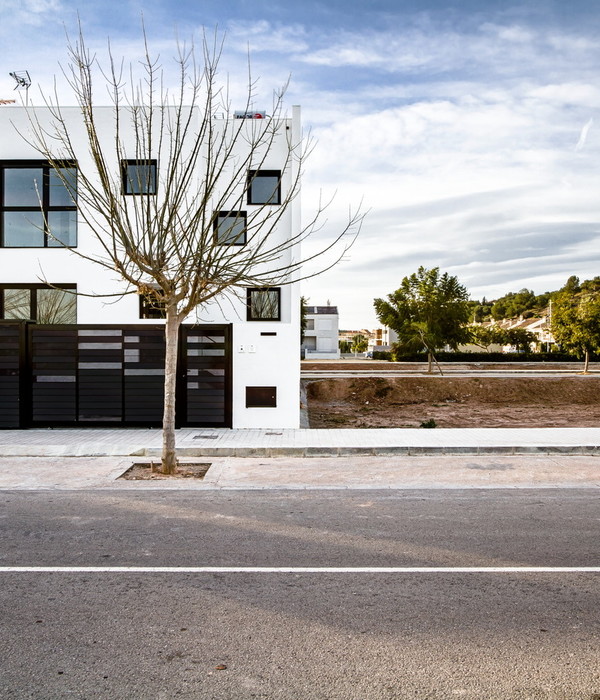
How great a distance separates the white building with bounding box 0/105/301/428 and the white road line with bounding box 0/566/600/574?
8.35 meters

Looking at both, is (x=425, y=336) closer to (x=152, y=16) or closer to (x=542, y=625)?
(x=152, y=16)

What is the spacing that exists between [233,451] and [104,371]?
4179mm

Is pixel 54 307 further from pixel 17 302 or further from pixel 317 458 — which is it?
pixel 317 458

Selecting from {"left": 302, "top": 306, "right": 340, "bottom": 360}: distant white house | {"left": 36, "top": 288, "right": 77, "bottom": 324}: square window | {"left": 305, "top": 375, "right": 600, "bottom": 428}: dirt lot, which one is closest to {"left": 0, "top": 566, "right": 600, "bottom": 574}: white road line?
{"left": 36, "top": 288, "right": 77, "bottom": 324}: square window

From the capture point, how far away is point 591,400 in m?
29.2

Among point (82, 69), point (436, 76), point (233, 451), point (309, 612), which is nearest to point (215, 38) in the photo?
point (82, 69)

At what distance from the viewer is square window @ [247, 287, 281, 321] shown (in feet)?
45.6

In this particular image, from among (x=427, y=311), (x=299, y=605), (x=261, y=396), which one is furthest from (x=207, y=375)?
(x=427, y=311)

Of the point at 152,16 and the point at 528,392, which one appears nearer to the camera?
the point at 152,16

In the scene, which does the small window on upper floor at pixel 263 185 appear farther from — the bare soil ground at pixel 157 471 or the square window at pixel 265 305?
the bare soil ground at pixel 157 471

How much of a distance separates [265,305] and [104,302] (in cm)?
361

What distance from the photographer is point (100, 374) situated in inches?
519

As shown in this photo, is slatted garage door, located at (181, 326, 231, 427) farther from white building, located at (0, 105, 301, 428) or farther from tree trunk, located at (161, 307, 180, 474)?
tree trunk, located at (161, 307, 180, 474)

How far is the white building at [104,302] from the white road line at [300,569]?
8352mm
